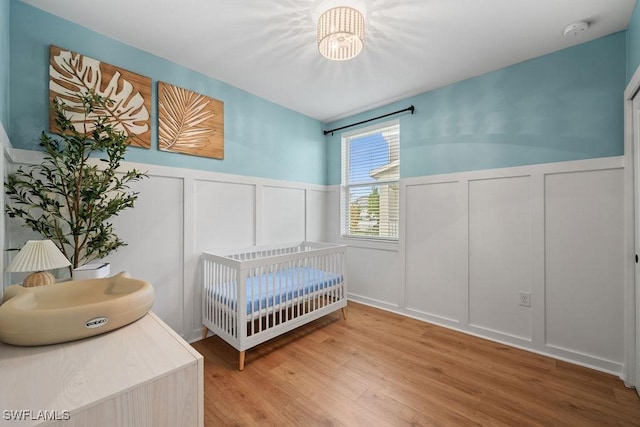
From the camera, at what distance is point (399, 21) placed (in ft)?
5.66

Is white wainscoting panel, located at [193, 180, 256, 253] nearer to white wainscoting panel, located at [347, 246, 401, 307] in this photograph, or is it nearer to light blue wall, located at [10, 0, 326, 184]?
light blue wall, located at [10, 0, 326, 184]

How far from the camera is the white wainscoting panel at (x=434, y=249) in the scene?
2547mm

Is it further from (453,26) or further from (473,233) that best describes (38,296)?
(473,233)

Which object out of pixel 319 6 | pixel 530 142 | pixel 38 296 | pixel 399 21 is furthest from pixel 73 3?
pixel 530 142

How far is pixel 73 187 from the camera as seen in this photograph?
163 cm

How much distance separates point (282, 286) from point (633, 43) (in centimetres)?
297

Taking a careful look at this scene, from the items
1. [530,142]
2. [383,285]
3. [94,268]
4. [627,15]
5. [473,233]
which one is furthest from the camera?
[383,285]

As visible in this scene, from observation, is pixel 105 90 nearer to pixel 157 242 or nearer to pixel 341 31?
pixel 157 242

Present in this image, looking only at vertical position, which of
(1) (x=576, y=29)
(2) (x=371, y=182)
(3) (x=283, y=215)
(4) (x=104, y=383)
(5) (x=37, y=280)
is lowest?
(4) (x=104, y=383)

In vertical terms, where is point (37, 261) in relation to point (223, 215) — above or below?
below

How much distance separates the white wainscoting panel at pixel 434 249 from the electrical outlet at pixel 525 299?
45 centimetres

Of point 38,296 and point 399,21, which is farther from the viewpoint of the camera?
point 399,21

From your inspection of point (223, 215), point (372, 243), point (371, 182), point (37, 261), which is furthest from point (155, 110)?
point (372, 243)

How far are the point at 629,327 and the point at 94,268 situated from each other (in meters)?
3.46
